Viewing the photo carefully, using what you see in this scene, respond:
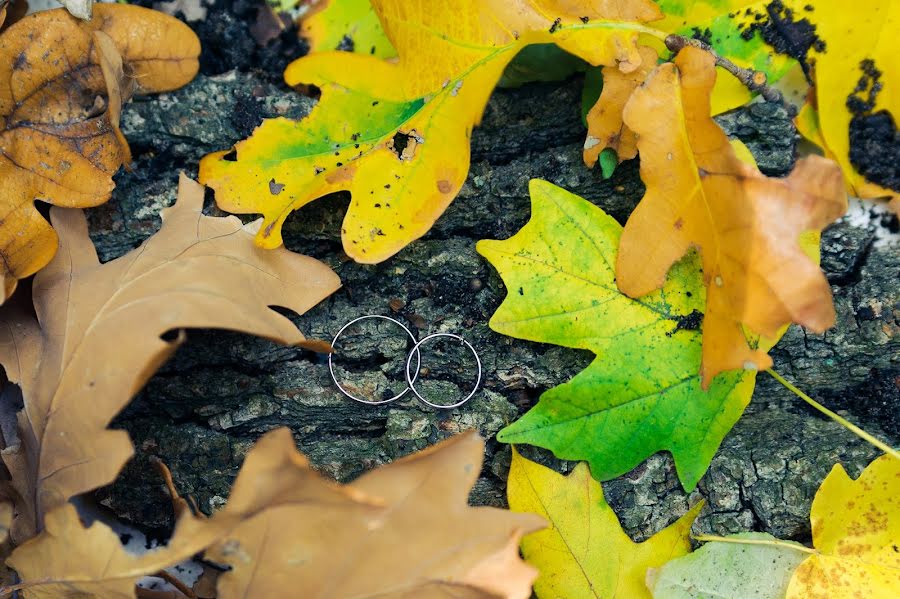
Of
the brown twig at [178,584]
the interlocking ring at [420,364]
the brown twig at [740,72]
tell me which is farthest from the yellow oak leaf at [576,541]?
the brown twig at [740,72]

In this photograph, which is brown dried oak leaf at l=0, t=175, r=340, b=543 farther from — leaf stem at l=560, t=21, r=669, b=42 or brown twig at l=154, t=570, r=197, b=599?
leaf stem at l=560, t=21, r=669, b=42

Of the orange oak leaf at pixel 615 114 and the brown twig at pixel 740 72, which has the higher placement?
the brown twig at pixel 740 72

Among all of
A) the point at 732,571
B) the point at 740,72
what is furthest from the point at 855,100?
the point at 732,571

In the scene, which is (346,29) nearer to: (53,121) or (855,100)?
(53,121)

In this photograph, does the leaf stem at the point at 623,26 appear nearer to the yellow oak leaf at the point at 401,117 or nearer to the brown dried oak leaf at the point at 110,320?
the yellow oak leaf at the point at 401,117

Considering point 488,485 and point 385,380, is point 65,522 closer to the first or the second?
point 385,380

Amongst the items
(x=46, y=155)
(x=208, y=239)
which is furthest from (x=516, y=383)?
(x=46, y=155)

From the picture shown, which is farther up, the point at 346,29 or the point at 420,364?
the point at 346,29
